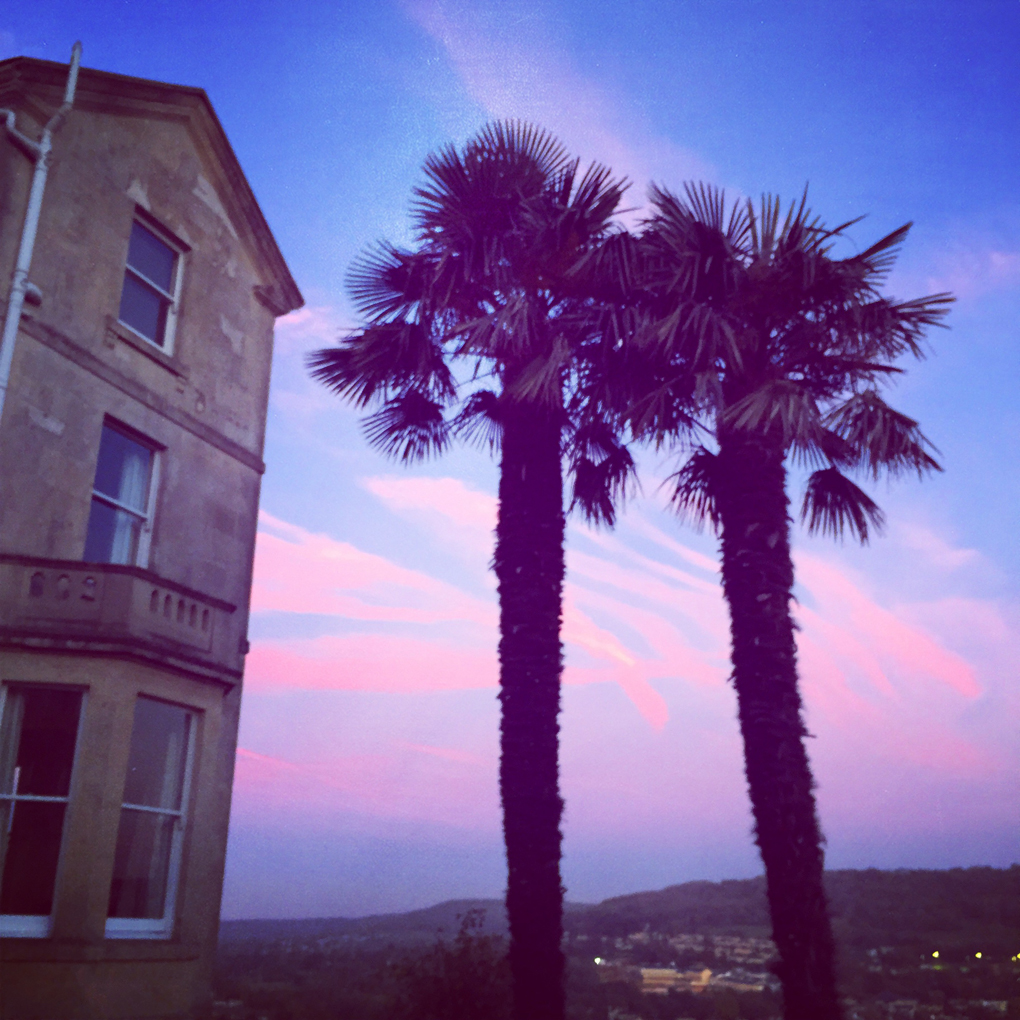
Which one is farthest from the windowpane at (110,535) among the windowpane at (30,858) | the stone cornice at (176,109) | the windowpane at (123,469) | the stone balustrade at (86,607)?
the stone cornice at (176,109)

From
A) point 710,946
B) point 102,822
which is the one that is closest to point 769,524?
point 102,822

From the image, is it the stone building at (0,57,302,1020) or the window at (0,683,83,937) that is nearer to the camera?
the window at (0,683,83,937)

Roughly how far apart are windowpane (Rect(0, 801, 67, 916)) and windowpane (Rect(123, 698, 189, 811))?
98 cm

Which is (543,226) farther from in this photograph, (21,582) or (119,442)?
(21,582)

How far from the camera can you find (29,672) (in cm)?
988

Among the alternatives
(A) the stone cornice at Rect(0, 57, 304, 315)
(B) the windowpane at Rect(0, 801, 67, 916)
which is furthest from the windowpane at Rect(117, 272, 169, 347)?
(B) the windowpane at Rect(0, 801, 67, 916)

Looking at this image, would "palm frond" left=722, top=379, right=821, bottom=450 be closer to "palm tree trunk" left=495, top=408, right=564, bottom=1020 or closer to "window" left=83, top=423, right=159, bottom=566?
"palm tree trunk" left=495, top=408, right=564, bottom=1020

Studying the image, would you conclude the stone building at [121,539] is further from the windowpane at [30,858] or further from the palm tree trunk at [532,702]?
the palm tree trunk at [532,702]

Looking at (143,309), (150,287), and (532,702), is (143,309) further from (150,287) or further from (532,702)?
(532,702)

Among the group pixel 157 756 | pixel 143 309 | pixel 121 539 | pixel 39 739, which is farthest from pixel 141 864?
pixel 143 309

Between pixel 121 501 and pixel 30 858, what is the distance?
169 inches

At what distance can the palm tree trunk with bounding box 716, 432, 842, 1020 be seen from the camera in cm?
1015

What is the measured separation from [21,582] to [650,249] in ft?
28.0

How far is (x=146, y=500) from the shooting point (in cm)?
1259
